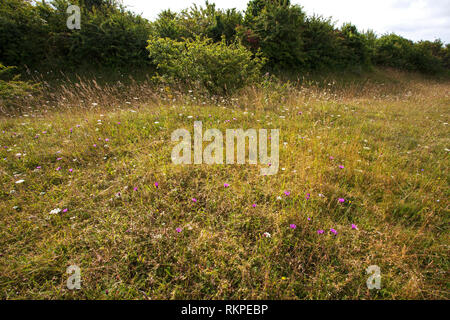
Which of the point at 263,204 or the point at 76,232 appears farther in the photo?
the point at 263,204

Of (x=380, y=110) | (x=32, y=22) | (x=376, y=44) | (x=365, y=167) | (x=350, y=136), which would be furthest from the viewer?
(x=376, y=44)

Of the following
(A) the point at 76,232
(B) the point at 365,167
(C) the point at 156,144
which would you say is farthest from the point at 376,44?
(A) the point at 76,232

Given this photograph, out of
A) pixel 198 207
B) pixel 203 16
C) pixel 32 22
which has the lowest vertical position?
pixel 198 207

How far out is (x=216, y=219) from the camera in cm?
206

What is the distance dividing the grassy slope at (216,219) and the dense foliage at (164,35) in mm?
5403

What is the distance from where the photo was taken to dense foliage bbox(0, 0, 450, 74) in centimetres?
884

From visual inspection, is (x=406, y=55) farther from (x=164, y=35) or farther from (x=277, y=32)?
(x=164, y=35)

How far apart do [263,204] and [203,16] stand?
12.0 m

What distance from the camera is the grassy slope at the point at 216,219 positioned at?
156 cm

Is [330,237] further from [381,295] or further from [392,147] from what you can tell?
[392,147]

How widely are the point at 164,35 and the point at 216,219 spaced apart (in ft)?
32.7

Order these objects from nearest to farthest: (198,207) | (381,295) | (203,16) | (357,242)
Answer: (381,295)
(357,242)
(198,207)
(203,16)

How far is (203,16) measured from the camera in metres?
10.8

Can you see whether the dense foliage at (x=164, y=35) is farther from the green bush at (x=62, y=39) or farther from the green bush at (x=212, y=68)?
the green bush at (x=212, y=68)
